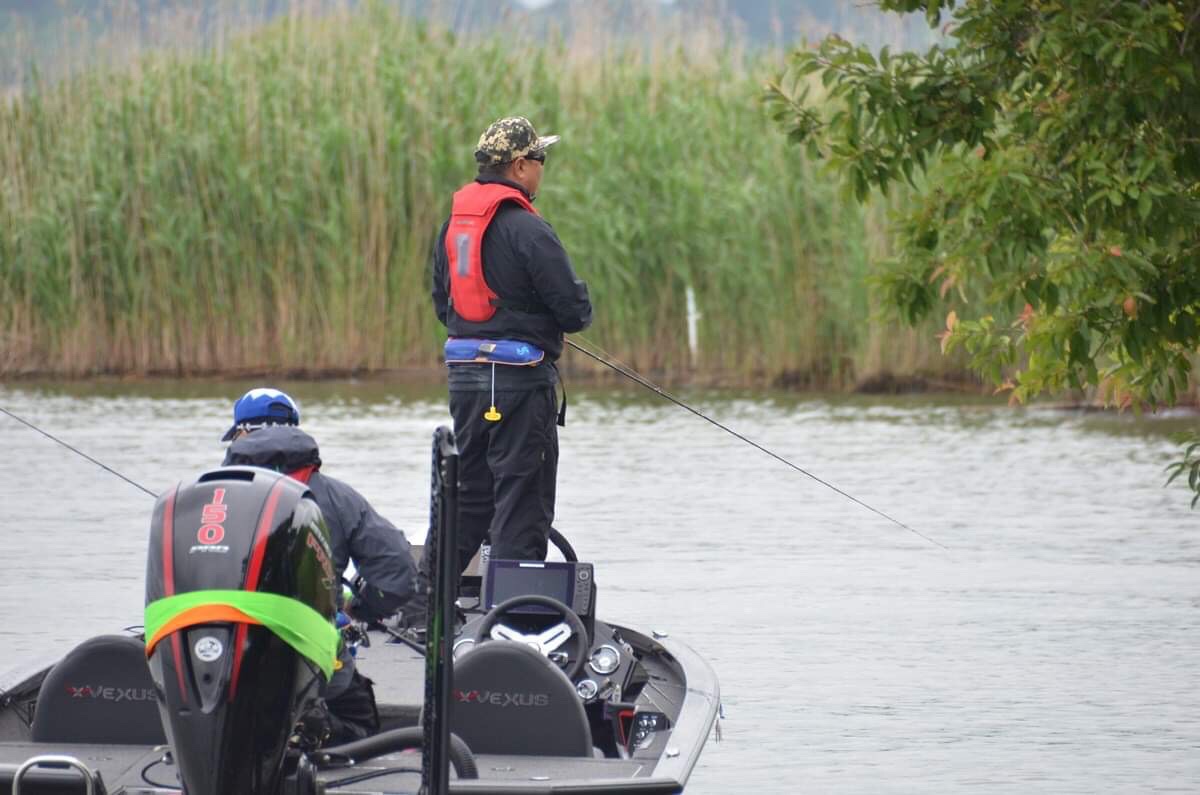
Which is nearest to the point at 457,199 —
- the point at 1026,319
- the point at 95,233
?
the point at 1026,319

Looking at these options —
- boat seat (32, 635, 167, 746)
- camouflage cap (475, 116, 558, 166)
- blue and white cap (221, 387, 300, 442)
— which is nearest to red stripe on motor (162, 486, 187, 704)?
blue and white cap (221, 387, 300, 442)

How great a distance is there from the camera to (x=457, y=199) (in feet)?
29.0

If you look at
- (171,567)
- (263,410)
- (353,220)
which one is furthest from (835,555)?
(353,220)

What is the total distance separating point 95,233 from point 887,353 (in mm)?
6689

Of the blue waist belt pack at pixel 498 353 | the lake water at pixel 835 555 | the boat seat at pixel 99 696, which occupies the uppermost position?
the blue waist belt pack at pixel 498 353

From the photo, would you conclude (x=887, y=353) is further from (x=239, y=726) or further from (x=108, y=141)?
(x=239, y=726)

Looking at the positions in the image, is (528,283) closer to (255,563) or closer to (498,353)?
(498,353)

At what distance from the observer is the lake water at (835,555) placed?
8.78 m

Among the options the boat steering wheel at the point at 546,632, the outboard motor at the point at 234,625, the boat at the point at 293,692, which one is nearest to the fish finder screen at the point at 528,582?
the boat at the point at 293,692

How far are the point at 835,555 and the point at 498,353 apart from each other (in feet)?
16.9

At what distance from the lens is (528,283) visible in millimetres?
8625

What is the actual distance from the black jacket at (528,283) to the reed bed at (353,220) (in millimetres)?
11438

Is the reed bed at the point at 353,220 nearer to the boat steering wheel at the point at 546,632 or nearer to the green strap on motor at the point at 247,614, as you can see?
the boat steering wheel at the point at 546,632

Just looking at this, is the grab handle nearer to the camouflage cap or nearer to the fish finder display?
the fish finder display
